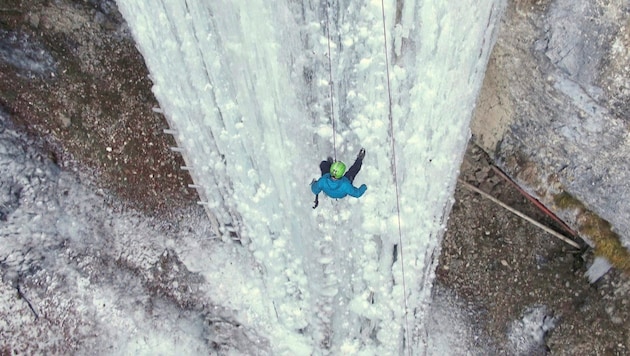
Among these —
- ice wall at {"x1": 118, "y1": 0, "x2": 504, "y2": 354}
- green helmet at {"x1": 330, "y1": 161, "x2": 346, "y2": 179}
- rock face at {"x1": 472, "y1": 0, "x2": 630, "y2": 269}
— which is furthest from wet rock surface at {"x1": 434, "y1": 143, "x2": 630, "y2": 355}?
green helmet at {"x1": 330, "y1": 161, "x2": 346, "y2": 179}

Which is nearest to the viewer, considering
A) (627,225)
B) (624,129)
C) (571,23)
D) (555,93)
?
(571,23)

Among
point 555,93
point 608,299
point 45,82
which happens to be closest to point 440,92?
point 555,93

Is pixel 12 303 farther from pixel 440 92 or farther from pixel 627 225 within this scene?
pixel 627 225

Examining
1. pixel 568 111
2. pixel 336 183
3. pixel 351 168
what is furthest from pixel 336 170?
pixel 568 111

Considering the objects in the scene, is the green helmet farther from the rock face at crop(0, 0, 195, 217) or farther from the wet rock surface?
the wet rock surface

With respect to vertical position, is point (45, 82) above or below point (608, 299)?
above

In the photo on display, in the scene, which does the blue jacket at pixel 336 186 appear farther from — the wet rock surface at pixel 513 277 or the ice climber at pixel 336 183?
the wet rock surface at pixel 513 277

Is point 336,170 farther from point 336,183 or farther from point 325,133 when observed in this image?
→ point 325,133
